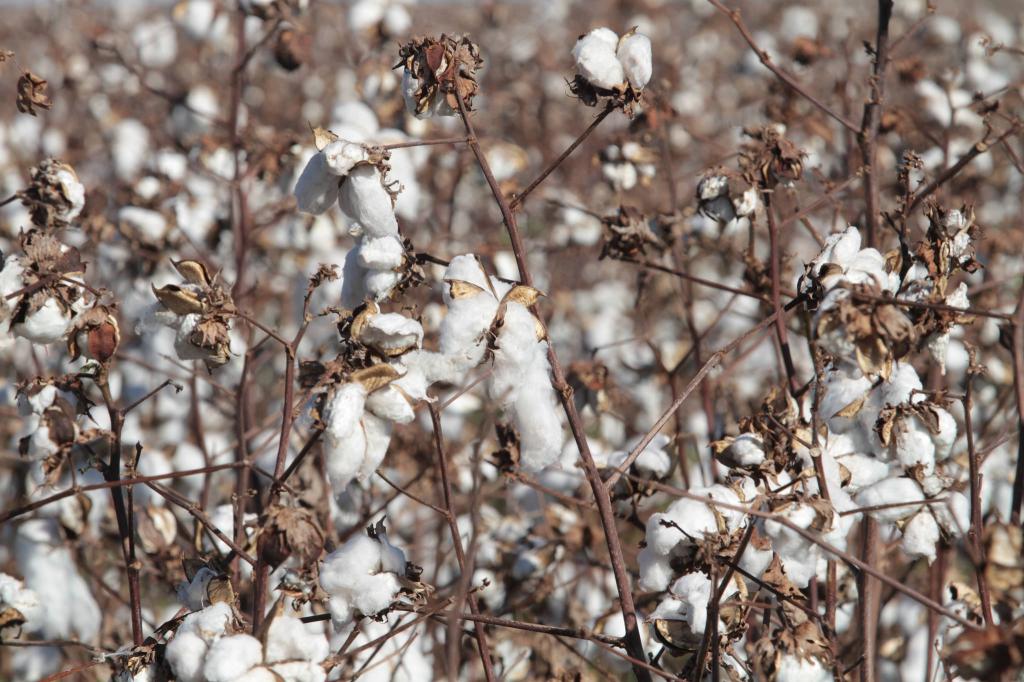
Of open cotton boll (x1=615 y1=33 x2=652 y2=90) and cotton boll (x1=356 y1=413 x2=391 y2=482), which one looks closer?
cotton boll (x1=356 y1=413 x2=391 y2=482)

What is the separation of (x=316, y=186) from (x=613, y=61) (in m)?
0.51

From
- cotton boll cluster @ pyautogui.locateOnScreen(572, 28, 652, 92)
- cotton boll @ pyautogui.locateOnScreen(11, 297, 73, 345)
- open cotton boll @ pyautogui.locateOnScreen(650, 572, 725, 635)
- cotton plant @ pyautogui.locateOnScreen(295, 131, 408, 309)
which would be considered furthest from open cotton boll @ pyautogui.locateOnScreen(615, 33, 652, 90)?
cotton boll @ pyautogui.locateOnScreen(11, 297, 73, 345)

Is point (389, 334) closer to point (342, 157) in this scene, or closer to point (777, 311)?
point (342, 157)

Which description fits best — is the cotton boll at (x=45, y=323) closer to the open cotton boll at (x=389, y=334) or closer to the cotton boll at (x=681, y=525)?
the open cotton boll at (x=389, y=334)

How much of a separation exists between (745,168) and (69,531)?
1.66 m

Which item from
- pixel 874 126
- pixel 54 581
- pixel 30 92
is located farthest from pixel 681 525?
pixel 54 581

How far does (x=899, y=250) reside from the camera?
5.82 feet

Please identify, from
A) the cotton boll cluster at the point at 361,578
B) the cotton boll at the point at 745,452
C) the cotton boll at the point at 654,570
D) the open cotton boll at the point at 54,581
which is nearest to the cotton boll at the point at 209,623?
the cotton boll cluster at the point at 361,578

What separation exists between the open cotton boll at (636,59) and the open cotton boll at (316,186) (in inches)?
19.5

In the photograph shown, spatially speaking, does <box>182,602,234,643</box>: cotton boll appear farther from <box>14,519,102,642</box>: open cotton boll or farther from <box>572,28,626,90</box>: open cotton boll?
<box>14,519,102,642</box>: open cotton boll

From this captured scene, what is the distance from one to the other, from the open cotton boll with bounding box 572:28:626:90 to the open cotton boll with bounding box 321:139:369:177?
40cm

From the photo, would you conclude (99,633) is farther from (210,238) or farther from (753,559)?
(753,559)

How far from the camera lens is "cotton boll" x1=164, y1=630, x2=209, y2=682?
1.37m

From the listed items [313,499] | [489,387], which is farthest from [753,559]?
[313,499]
